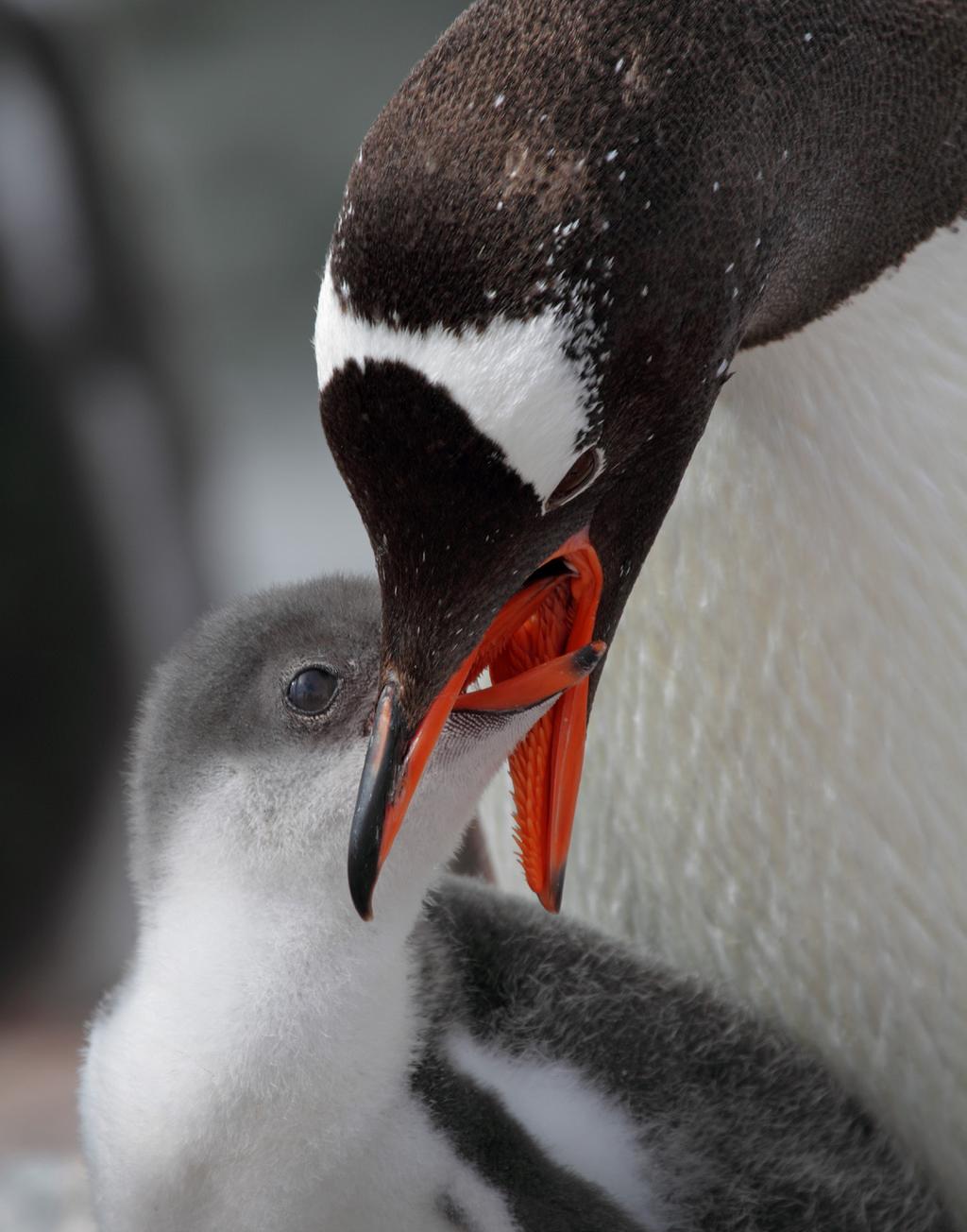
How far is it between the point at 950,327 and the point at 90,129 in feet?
5.43

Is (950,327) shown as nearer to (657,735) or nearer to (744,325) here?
(744,325)

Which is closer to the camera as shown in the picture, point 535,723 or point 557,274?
point 557,274

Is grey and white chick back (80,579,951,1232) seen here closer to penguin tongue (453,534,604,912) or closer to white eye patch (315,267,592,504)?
penguin tongue (453,534,604,912)

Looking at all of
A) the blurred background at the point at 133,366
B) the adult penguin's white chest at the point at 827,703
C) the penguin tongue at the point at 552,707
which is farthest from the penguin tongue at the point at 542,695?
the blurred background at the point at 133,366

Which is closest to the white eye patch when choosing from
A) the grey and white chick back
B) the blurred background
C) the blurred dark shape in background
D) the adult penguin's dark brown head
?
the adult penguin's dark brown head

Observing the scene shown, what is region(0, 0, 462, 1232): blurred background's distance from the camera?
207 centimetres

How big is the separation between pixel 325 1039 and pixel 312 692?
0.48ft

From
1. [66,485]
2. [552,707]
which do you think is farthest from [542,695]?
[66,485]

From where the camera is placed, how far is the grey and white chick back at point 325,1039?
75cm

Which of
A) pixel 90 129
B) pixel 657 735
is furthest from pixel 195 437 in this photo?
pixel 657 735

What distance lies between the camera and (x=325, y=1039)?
75 cm

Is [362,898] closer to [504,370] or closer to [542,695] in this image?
[542,695]

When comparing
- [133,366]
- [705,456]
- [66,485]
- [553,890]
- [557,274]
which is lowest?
[66,485]

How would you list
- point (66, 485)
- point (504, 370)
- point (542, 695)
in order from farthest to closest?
point (66, 485)
point (542, 695)
point (504, 370)
